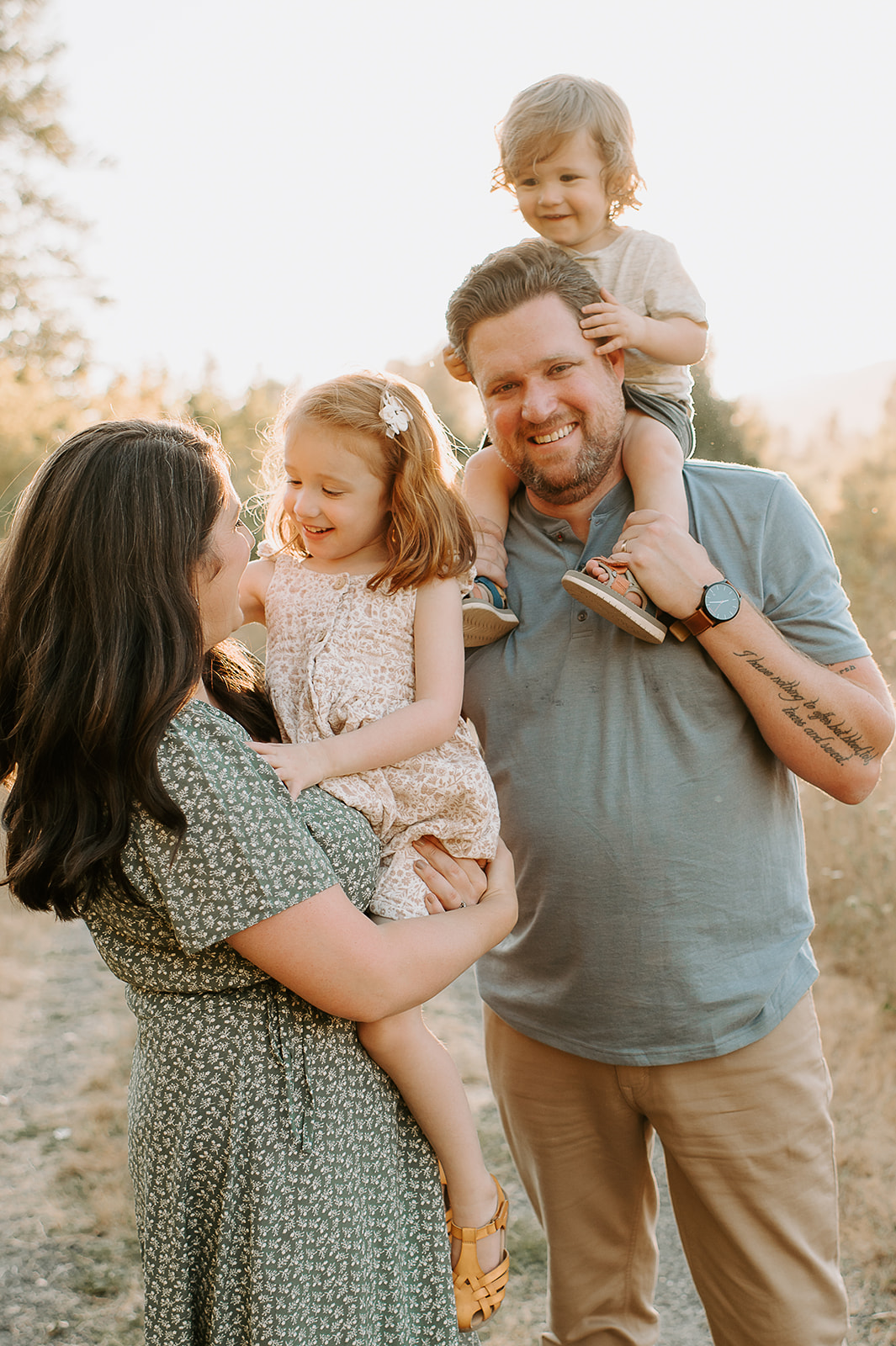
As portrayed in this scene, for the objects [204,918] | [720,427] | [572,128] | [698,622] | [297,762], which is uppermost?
[572,128]

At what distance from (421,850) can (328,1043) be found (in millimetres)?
385

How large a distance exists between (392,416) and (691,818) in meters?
0.94

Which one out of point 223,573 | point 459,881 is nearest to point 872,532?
point 459,881

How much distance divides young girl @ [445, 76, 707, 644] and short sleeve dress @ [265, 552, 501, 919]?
31 cm

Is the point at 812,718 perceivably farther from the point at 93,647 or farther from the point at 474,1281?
the point at 93,647

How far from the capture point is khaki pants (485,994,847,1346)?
191cm

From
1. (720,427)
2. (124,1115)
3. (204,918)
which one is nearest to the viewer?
(204,918)

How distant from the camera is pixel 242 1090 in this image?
1466 millimetres

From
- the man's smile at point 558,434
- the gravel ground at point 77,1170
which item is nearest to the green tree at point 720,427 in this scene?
the man's smile at point 558,434

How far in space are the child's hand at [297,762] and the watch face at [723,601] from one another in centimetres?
76

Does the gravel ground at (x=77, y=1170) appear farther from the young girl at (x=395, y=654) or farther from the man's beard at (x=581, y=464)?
the man's beard at (x=581, y=464)

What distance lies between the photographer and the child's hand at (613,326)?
212 cm

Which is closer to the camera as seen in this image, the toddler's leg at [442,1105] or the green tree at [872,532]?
the toddler's leg at [442,1105]

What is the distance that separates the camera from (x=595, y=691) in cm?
198
